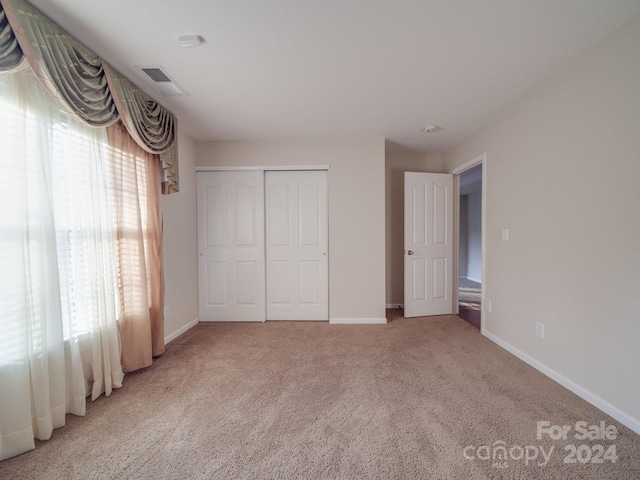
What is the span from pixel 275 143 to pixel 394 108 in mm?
1551

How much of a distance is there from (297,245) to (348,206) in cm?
86

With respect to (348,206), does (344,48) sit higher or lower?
higher

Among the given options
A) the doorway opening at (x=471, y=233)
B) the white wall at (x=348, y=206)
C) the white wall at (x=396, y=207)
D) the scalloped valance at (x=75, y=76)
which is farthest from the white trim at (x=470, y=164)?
the scalloped valance at (x=75, y=76)

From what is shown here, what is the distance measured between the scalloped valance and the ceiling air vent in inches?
7.7

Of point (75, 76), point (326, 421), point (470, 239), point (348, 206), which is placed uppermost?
point (75, 76)

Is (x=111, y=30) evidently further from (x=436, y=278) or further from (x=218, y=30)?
(x=436, y=278)

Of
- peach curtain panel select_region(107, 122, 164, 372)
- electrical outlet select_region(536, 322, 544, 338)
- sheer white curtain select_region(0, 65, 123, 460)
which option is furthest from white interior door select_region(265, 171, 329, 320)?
electrical outlet select_region(536, 322, 544, 338)

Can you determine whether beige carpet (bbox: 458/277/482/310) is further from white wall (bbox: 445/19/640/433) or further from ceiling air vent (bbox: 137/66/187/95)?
ceiling air vent (bbox: 137/66/187/95)

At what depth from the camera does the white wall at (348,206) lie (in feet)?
10.3

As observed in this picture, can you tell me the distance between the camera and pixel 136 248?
205cm

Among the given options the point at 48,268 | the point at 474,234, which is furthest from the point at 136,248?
the point at 474,234

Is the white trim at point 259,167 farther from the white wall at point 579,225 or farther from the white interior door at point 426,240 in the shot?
the white wall at point 579,225

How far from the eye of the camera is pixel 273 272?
3301 mm

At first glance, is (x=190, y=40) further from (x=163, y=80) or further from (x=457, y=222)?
(x=457, y=222)
